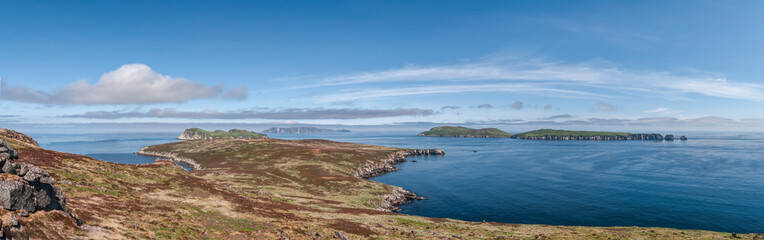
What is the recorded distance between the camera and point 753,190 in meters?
88.9

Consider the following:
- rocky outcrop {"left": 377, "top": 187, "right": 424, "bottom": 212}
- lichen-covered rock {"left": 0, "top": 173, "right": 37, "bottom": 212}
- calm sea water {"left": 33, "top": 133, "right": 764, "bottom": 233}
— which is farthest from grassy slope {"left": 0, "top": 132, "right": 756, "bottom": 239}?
calm sea water {"left": 33, "top": 133, "right": 764, "bottom": 233}

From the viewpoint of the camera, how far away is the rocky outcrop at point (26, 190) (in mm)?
20391

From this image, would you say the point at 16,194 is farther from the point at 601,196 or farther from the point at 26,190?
the point at 601,196

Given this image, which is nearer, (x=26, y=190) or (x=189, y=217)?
(x=26, y=190)

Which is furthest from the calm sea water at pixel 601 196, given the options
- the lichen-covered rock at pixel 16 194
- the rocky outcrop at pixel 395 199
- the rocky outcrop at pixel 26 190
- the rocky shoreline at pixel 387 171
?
the lichen-covered rock at pixel 16 194

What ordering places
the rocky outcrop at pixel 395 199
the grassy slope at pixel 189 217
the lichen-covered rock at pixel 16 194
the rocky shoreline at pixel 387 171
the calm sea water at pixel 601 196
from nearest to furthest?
the lichen-covered rock at pixel 16 194
the grassy slope at pixel 189 217
the calm sea water at pixel 601 196
the rocky outcrop at pixel 395 199
the rocky shoreline at pixel 387 171

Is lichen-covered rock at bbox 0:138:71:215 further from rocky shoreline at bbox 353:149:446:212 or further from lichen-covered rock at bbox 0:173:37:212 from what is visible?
rocky shoreline at bbox 353:149:446:212

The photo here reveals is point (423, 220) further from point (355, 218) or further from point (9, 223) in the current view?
point (9, 223)

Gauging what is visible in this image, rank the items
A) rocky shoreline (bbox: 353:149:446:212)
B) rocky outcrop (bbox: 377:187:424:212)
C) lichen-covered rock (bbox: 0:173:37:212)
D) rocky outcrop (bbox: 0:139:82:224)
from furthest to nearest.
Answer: rocky shoreline (bbox: 353:149:446:212), rocky outcrop (bbox: 377:187:424:212), rocky outcrop (bbox: 0:139:82:224), lichen-covered rock (bbox: 0:173:37:212)

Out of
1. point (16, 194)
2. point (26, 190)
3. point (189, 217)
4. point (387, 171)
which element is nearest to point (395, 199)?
point (189, 217)

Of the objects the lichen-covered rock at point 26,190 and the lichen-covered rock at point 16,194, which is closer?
the lichen-covered rock at point 16,194

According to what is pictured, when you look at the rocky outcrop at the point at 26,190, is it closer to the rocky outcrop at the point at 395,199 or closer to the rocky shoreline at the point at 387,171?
the rocky outcrop at the point at 395,199

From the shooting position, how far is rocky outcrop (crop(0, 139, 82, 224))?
20391mm

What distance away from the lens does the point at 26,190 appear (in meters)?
21.5
